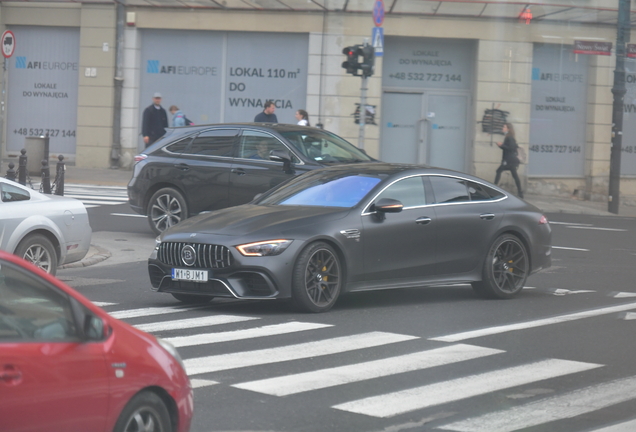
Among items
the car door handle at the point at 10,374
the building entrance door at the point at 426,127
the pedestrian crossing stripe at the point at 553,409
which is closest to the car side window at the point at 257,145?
the pedestrian crossing stripe at the point at 553,409

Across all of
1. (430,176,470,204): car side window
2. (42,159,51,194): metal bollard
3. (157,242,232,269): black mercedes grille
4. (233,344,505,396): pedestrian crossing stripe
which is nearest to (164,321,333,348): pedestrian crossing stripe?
(157,242,232,269): black mercedes grille

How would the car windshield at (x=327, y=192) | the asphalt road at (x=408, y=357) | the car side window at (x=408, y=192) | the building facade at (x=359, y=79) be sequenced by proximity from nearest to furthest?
the asphalt road at (x=408, y=357), the car windshield at (x=327, y=192), the car side window at (x=408, y=192), the building facade at (x=359, y=79)

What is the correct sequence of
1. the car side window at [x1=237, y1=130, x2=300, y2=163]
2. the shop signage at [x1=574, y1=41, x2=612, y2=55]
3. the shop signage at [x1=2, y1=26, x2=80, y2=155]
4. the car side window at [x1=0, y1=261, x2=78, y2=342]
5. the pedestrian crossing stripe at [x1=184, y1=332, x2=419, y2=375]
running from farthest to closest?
the shop signage at [x1=2, y1=26, x2=80, y2=155] → the shop signage at [x1=574, y1=41, x2=612, y2=55] → the car side window at [x1=237, y1=130, x2=300, y2=163] → the pedestrian crossing stripe at [x1=184, y1=332, x2=419, y2=375] → the car side window at [x1=0, y1=261, x2=78, y2=342]

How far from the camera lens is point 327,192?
10.3 meters

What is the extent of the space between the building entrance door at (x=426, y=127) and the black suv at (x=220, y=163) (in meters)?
13.5

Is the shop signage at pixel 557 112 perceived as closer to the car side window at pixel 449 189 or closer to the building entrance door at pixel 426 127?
the building entrance door at pixel 426 127

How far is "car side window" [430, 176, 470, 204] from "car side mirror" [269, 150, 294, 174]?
13.9 ft

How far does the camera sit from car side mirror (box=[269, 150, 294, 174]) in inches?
578

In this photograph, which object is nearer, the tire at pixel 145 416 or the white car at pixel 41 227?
the tire at pixel 145 416

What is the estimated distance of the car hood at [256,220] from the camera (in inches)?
369

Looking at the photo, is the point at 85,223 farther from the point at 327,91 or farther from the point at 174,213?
the point at 327,91

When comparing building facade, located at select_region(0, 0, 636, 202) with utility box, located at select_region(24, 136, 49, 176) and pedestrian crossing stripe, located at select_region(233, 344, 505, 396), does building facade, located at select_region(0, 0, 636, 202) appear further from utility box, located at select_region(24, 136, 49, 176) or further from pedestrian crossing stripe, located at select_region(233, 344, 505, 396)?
pedestrian crossing stripe, located at select_region(233, 344, 505, 396)

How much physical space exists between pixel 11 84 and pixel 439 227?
22.7 m

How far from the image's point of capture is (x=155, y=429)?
4.61 m
